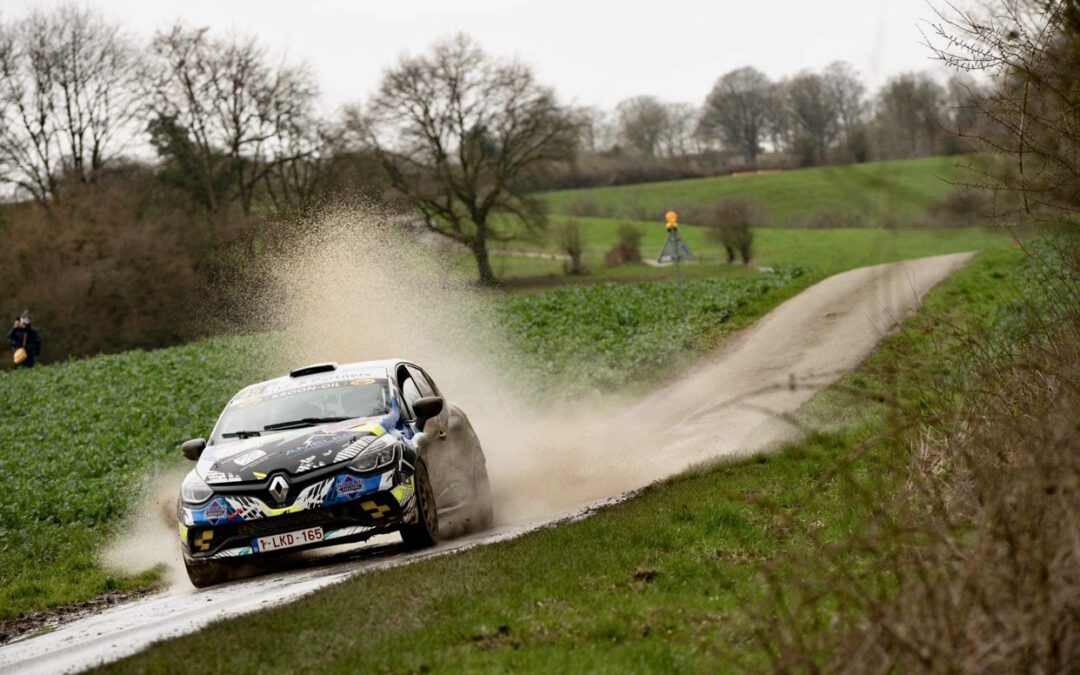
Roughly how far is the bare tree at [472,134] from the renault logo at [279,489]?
4946cm

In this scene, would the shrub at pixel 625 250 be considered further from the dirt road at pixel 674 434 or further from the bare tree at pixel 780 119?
the bare tree at pixel 780 119

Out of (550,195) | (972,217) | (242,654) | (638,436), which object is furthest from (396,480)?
(550,195)

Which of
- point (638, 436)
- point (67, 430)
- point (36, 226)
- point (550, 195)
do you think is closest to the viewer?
point (638, 436)

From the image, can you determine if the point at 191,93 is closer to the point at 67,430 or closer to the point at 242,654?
the point at 67,430

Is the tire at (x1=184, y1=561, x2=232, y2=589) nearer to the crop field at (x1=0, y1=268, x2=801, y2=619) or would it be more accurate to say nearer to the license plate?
the license plate

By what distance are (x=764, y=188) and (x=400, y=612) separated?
7867cm

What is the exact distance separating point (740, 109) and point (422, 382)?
7386 millimetres

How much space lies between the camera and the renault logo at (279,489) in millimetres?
11086

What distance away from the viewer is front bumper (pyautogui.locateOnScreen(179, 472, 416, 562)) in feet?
36.3

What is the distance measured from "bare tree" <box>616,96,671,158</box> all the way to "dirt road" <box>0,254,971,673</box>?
3527 cm

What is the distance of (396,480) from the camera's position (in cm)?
1121

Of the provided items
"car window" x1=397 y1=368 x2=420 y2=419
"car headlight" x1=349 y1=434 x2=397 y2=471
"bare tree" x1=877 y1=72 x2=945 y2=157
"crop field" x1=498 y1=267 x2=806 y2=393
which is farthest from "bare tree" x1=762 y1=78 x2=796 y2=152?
"crop field" x1=498 y1=267 x2=806 y2=393

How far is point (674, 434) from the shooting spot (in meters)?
20.7

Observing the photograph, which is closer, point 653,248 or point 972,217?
point 972,217
